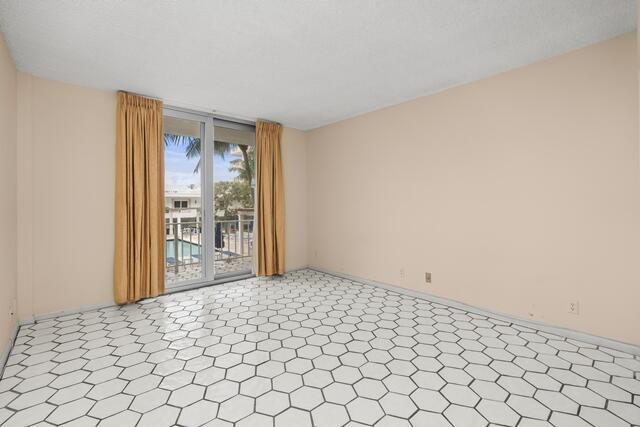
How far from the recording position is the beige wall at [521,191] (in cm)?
245

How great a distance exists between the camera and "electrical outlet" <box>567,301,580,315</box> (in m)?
2.65

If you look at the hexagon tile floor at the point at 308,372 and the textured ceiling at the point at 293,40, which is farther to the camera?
the textured ceiling at the point at 293,40

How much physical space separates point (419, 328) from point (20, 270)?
3877 millimetres

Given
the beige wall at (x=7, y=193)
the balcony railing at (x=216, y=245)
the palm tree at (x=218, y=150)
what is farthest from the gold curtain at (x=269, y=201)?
the beige wall at (x=7, y=193)

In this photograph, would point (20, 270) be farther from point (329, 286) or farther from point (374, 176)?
point (374, 176)

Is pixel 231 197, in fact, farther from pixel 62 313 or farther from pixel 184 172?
pixel 62 313

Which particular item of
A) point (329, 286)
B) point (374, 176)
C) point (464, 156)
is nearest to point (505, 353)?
point (464, 156)

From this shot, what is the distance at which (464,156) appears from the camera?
11.1ft

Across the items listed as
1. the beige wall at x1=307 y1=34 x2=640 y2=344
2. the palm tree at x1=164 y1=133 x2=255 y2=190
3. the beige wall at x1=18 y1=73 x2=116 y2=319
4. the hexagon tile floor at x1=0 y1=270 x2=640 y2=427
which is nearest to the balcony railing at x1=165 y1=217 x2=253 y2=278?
the palm tree at x1=164 y1=133 x2=255 y2=190

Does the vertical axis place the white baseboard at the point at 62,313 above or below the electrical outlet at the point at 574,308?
below

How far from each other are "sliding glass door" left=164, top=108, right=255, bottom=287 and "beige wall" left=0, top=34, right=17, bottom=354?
1.49m

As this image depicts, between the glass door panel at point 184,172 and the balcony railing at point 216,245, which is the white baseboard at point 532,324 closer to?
the balcony railing at point 216,245

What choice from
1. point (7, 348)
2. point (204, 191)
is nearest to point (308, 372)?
point (7, 348)

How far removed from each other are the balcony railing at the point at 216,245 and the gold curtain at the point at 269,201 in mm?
585
